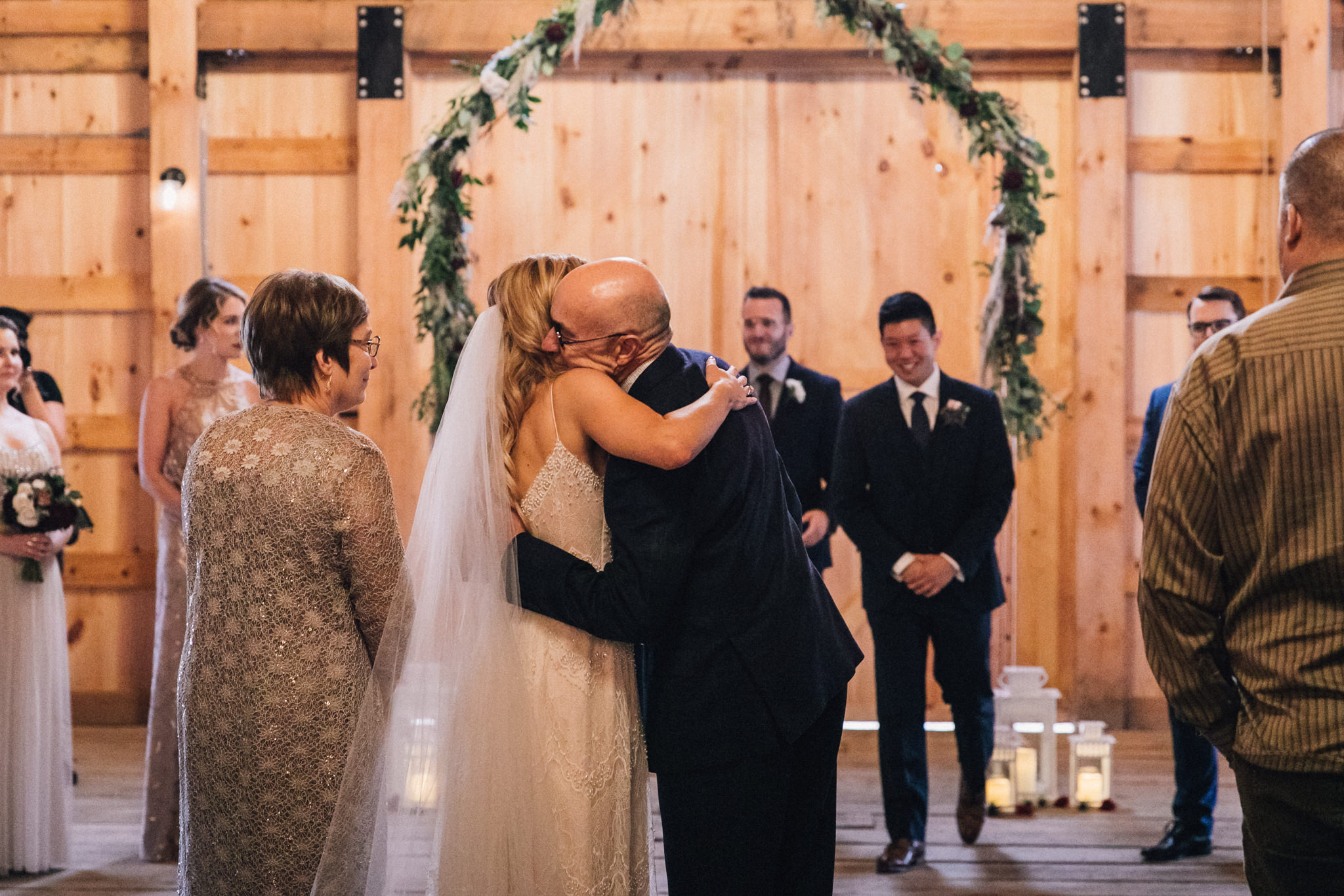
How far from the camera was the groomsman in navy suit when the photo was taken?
4.31 m

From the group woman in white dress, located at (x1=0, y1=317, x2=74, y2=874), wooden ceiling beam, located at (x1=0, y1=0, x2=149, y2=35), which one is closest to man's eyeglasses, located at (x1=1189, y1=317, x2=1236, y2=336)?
woman in white dress, located at (x1=0, y1=317, x2=74, y2=874)

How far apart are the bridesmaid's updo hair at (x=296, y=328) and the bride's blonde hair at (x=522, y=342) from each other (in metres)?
0.29

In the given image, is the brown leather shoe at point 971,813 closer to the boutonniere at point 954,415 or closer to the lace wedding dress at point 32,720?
the boutonniere at point 954,415

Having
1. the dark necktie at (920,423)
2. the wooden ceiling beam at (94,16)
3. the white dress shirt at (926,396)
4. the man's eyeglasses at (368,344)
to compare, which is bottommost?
the dark necktie at (920,423)

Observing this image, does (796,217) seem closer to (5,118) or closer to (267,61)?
(267,61)

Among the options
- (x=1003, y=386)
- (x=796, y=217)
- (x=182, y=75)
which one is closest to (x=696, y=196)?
(x=796, y=217)

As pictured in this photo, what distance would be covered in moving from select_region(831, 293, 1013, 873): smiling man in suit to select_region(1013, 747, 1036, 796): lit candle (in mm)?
488

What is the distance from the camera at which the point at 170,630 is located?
387cm

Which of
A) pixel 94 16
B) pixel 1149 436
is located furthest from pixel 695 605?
pixel 94 16

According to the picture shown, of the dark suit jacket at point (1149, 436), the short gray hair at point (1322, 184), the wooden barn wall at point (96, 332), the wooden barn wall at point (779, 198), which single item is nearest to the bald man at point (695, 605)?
the short gray hair at point (1322, 184)

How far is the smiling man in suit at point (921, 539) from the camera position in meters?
3.79

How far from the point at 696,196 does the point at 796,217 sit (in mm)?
487

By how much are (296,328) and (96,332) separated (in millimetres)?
4140

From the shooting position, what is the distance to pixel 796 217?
575cm
